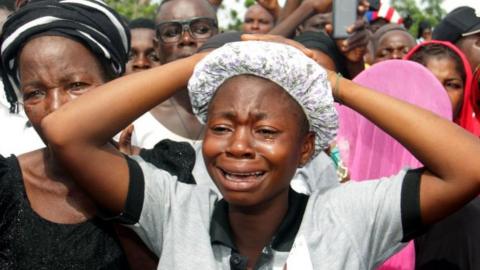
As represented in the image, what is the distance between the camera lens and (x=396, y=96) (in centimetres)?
339

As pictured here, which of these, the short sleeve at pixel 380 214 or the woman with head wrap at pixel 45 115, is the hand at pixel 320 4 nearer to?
the woman with head wrap at pixel 45 115

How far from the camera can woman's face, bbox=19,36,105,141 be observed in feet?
9.43

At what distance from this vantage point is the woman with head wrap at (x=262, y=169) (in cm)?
259

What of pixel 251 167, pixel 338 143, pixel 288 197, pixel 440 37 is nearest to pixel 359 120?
pixel 338 143

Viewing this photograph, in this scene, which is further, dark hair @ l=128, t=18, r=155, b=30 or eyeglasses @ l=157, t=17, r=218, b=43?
dark hair @ l=128, t=18, r=155, b=30

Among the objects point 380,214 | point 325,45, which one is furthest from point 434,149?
point 325,45

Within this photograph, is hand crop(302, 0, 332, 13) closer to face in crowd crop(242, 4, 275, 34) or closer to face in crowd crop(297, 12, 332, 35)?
face in crowd crop(297, 12, 332, 35)

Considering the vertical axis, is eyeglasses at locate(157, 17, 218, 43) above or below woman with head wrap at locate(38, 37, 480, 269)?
below

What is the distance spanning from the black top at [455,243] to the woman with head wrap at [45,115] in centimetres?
102

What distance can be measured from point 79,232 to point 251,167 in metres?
0.60

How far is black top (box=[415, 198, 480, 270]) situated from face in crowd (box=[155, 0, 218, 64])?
2.88m

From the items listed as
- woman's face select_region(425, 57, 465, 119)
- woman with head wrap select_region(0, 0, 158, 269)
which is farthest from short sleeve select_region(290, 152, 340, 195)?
woman's face select_region(425, 57, 465, 119)

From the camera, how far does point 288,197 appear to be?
9.18 feet

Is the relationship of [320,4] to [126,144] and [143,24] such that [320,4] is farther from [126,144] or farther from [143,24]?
[126,144]
